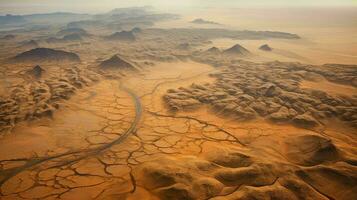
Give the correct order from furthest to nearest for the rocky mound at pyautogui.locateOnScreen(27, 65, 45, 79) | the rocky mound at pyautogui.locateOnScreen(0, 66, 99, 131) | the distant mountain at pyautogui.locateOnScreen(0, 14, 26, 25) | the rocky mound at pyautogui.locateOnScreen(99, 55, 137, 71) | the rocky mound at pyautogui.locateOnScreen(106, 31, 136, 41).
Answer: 1. the distant mountain at pyautogui.locateOnScreen(0, 14, 26, 25)
2. the rocky mound at pyautogui.locateOnScreen(106, 31, 136, 41)
3. the rocky mound at pyautogui.locateOnScreen(99, 55, 137, 71)
4. the rocky mound at pyautogui.locateOnScreen(27, 65, 45, 79)
5. the rocky mound at pyautogui.locateOnScreen(0, 66, 99, 131)

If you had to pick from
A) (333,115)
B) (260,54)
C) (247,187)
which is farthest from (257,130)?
(260,54)

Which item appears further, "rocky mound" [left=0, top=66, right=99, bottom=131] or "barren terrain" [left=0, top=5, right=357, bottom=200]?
"rocky mound" [left=0, top=66, right=99, bottom=131]

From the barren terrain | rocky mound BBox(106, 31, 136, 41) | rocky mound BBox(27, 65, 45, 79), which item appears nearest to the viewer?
the barren terrain

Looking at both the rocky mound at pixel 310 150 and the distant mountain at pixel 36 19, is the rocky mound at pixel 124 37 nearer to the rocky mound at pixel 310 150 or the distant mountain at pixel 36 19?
the rocky mound at pixel 310 150

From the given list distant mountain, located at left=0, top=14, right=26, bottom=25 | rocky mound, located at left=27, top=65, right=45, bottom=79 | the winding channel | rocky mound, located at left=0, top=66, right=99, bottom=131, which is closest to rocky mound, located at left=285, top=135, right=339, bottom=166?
the winding channel

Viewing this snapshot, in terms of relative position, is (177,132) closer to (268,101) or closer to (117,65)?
(268,101)

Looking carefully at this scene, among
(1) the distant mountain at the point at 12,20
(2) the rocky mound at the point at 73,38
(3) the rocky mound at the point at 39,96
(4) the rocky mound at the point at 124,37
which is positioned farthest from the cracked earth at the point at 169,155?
(1) the distant mountain at the point at 12,20

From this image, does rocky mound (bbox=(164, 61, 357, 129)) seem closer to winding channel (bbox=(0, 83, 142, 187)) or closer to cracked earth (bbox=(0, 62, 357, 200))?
cracked earth (bbox=(0, 62, 357, 200))

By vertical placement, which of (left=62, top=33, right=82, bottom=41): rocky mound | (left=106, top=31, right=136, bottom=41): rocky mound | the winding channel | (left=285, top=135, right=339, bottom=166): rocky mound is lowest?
the winding channel

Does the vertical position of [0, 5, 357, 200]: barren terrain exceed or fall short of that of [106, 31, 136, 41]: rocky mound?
it falls short
